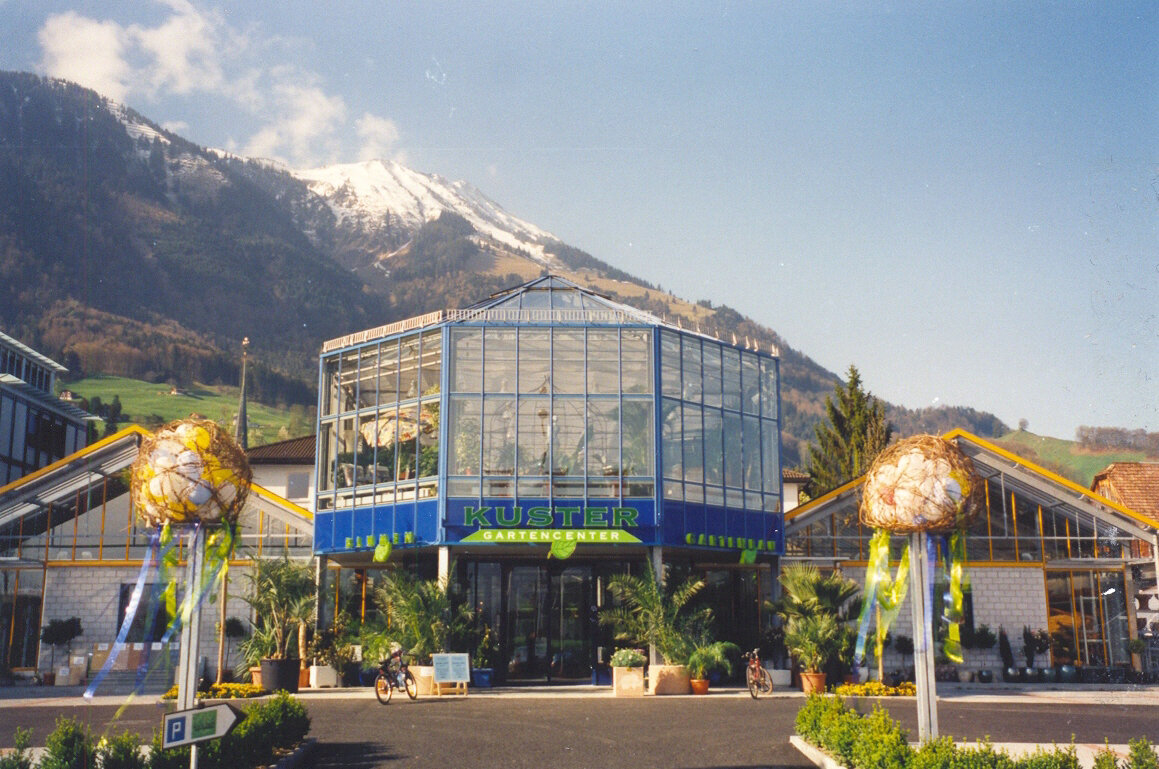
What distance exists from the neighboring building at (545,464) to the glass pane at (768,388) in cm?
61

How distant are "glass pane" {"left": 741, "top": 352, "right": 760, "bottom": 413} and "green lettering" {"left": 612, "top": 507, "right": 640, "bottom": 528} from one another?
5.29 meters

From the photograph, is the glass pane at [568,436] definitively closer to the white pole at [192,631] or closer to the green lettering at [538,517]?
the green lettering at [538,517]

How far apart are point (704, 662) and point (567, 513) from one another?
5.22 m

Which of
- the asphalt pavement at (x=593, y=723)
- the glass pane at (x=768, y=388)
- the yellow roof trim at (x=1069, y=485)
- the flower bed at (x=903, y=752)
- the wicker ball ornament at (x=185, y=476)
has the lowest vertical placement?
the asphalt pavement at (x=593, y=723)

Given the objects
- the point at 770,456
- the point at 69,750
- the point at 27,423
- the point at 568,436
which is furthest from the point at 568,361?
the point at 27,423

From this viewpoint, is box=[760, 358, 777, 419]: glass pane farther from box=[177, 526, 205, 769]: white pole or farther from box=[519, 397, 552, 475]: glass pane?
box=[177, 526, 205, 769]: white pole

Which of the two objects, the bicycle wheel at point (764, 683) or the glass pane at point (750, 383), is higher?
the glass pane at point (750, 383)

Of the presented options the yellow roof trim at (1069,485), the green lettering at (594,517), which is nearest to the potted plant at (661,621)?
the green lettering at (594,517)

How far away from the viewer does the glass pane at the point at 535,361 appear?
30.0 metres

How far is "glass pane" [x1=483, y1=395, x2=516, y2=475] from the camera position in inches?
1154

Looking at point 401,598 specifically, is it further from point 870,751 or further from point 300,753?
point 870,751

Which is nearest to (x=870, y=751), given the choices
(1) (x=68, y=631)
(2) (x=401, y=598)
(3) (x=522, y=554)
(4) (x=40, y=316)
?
(2) (x=401, y=598)

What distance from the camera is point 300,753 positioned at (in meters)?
14.6

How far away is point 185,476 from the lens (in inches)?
466
